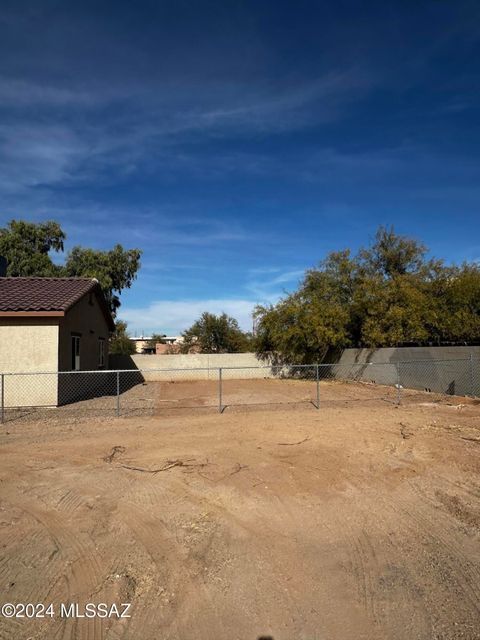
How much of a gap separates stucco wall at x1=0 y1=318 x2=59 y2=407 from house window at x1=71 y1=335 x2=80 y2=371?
215 centimetres

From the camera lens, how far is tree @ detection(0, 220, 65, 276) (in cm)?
3481

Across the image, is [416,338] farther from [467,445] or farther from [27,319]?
[27,319]

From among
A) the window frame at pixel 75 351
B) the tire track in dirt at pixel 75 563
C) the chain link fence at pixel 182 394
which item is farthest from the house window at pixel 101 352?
the tire track in dirt at pixel 75 563

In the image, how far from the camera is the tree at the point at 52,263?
115 feet

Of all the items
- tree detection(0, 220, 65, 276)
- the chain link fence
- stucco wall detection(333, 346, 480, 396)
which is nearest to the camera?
the chain link fence

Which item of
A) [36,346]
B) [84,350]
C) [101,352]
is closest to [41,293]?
[36,346]

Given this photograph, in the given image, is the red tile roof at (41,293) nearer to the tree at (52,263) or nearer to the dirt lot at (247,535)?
the dirt lot at (247,535)

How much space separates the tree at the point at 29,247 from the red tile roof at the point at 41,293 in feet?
55.9

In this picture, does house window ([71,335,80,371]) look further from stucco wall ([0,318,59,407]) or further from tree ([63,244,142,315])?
tree ([63,244,142,315])

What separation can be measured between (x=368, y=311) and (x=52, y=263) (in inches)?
979

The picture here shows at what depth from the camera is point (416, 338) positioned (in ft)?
75.7

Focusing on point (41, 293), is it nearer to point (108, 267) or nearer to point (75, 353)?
point (75, 353)

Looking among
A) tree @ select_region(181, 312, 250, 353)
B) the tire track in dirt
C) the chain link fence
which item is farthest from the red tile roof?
tree @ select_region(181, 312, 250, 353)

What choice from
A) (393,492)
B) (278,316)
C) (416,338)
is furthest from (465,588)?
(278,316)
